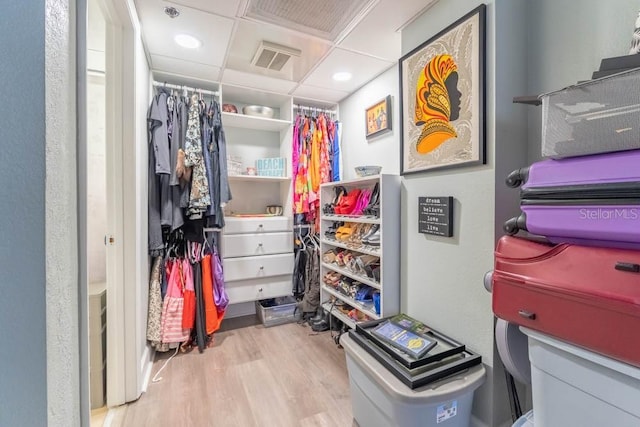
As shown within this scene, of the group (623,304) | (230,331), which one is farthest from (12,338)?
(230,331)

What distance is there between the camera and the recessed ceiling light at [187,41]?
68.8 inches

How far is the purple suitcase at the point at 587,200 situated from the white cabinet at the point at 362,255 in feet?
2.82

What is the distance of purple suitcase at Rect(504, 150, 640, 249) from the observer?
2.19ft

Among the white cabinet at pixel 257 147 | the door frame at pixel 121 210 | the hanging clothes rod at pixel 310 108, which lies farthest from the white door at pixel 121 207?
the hanging clothes rod at pixel 310 108

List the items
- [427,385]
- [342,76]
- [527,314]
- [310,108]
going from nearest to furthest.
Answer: [527,314], [427,385], [342,76], [310,108]

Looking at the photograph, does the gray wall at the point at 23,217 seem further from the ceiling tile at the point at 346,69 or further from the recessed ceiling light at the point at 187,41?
the ceiling tile at the point at 346,69

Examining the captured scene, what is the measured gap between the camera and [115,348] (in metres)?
1.56

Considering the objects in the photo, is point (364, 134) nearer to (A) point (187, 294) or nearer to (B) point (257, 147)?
(B) point (257, 147)

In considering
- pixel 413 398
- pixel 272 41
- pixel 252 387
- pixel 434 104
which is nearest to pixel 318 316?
pixel 252 387

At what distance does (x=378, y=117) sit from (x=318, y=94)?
2.32 feet

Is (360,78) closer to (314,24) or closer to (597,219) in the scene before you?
(314,24)

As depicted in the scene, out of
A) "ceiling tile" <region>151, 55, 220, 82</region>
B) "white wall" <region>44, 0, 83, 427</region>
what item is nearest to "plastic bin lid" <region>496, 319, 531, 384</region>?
"white wall" <region>44, 0, 83, 427</region>

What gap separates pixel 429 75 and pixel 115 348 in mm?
2263

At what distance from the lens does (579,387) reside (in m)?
0.71
